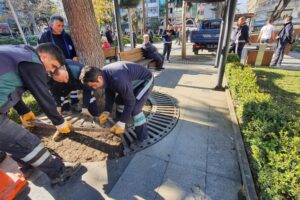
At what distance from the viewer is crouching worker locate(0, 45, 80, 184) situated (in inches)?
64.9

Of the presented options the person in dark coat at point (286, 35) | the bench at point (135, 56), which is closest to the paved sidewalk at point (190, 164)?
the bench at point (135, 56)

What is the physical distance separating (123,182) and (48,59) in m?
1.67

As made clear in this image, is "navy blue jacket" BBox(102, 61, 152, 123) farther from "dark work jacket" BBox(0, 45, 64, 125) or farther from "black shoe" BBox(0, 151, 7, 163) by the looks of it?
"black shoe" BBox(0, 151, 7, 163)

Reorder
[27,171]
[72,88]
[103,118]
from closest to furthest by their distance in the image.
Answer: [27,171] < [103,118] < [72,88]

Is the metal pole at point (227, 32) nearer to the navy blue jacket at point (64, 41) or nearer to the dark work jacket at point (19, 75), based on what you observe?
the navy blue jacket at point (64, 41)

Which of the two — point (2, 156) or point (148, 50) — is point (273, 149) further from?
point (148, 50)

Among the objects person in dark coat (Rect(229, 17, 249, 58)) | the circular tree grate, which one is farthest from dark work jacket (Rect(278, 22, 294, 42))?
the circular tree grate

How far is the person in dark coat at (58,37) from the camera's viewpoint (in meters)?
3.50

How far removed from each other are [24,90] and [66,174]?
3.50 ft

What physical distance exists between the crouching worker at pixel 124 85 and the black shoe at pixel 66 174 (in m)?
0.63

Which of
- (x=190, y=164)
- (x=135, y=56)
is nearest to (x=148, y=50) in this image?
(x=135, y=56)

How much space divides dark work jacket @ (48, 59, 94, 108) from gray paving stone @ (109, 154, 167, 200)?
4.23ft

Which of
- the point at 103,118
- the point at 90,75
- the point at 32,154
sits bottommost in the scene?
the point at 103,118

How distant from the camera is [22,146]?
185 cm
